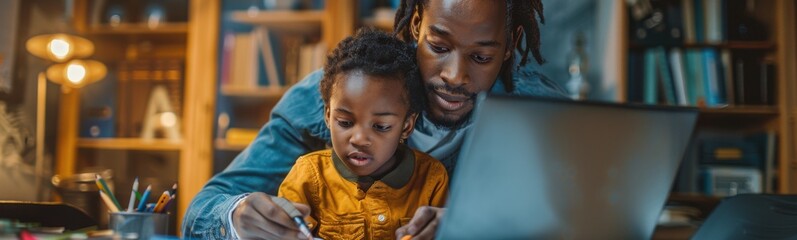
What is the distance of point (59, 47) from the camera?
108 inches

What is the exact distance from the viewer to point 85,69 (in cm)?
281

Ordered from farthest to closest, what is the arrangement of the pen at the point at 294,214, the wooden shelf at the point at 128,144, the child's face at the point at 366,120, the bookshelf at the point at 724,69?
the wooden shelf at the point at 128,144 → the bookshelf at the point at 724,69 → the child's face at the point at 366,120 → the pen at the point at 294,214

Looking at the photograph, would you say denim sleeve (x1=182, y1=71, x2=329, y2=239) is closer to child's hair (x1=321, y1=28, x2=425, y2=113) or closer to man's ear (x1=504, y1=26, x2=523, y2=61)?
child's hair (x1=321, y1=28, x2=425, y2=113)

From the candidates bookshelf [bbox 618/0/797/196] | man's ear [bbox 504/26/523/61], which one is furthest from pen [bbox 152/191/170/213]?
bookshelf [bbox 618/0/797/196]

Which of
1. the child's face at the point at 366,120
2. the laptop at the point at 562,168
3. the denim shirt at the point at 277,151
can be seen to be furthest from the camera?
the denim shirt at the point at 277,151

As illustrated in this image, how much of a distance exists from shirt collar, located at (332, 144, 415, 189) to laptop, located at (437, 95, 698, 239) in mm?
210

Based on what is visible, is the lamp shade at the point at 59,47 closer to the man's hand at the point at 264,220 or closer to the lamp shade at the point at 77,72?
the lamp shade at the point at 77,72

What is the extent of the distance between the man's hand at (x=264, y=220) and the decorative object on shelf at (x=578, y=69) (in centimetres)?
195

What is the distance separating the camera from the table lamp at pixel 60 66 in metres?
2.68

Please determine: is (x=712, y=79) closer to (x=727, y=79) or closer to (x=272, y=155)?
(x=727, y=79)

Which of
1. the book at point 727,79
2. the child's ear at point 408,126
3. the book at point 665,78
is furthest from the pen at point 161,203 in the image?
the book at point 727,79


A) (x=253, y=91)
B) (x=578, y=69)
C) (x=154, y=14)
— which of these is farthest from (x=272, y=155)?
(x=154, y=14)

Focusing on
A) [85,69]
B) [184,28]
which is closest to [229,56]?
[184,28]

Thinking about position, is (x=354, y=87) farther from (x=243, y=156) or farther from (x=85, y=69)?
(x=85, y=69)
